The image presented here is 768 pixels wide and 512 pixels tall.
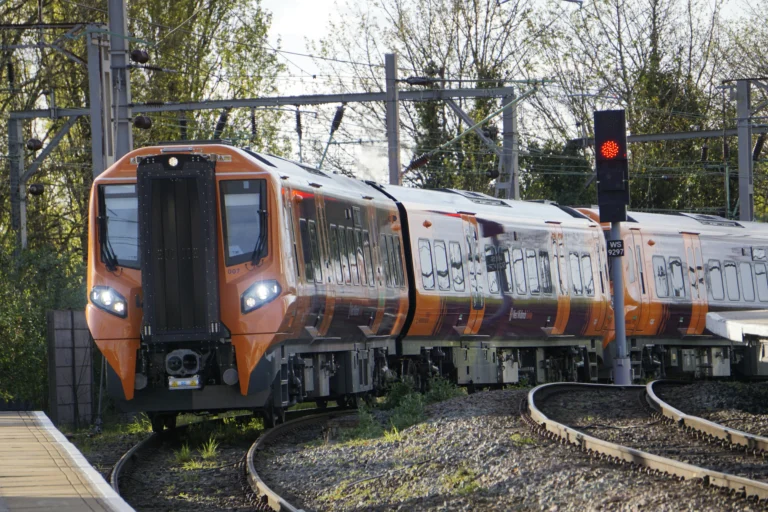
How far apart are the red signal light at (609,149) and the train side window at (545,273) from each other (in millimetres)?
3403

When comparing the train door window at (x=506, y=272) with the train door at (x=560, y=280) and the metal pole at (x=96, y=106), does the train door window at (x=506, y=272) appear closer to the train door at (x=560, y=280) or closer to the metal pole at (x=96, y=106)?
the train door at (x=560, y=280)

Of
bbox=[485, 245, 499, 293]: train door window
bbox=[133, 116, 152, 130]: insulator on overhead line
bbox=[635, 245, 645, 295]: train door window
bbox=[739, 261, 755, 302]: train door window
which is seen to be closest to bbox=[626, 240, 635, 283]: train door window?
bbox=[635, 245, 645, 295]: train door window

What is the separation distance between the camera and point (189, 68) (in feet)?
144

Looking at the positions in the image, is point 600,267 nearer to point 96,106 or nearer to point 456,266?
point 456,266

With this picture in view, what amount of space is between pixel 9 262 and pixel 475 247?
9853mm

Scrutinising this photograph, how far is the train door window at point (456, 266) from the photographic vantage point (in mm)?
22359

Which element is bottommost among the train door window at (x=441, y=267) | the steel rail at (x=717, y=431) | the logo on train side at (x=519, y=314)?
the steel rail at (x=717, y=431)

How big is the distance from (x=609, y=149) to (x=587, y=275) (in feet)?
16.2

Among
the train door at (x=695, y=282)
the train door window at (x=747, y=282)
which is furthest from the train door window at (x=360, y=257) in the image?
the train door window at (x=747, y=282)

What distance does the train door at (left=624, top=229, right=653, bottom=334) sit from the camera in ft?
87.8

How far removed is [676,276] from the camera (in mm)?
28203

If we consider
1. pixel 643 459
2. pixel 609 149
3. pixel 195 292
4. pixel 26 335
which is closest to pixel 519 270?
pixel 609 149

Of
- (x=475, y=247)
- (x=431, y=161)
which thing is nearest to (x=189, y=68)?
(x=431, y=161)

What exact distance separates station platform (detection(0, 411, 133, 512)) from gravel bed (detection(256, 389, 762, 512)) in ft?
5.35
